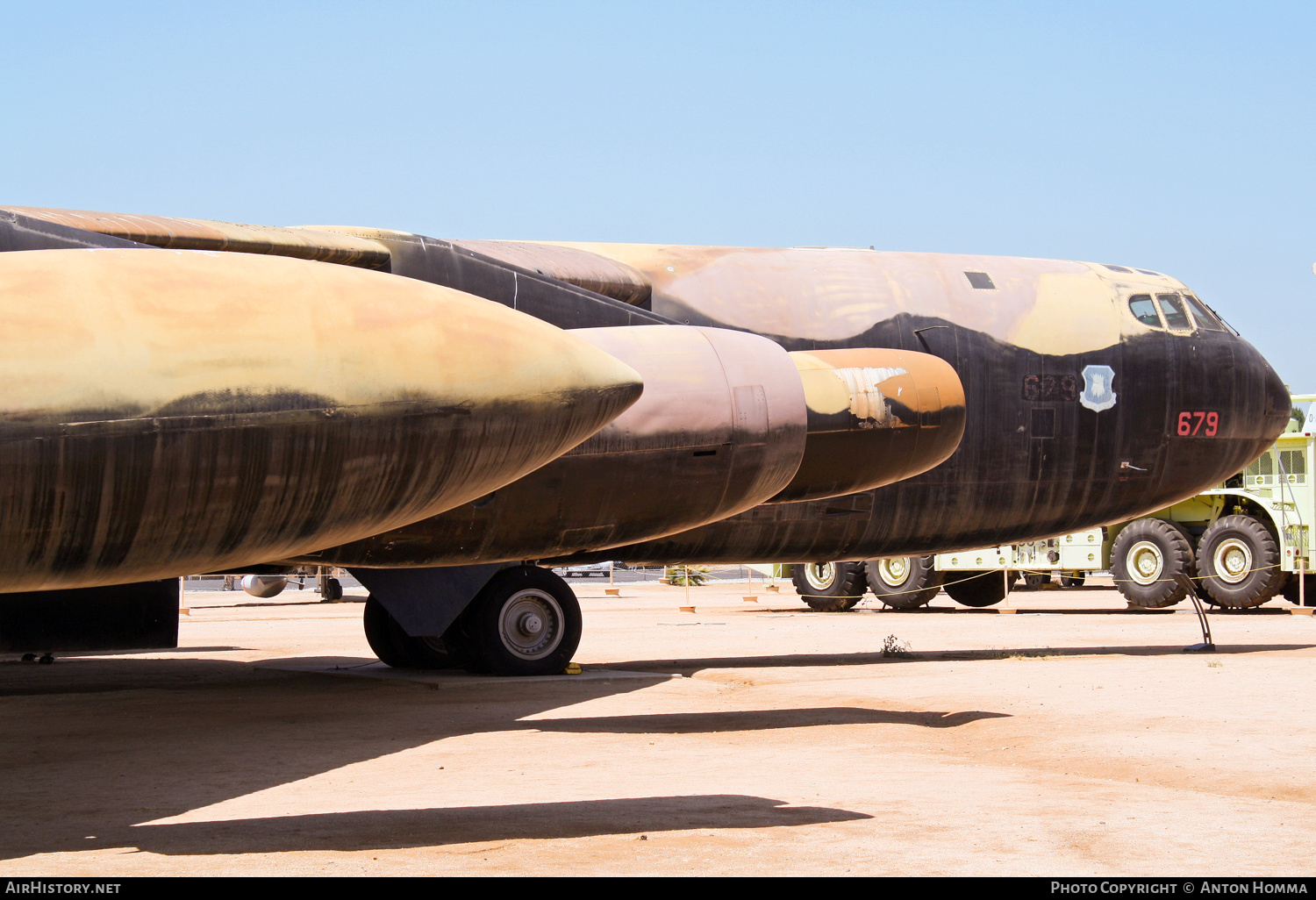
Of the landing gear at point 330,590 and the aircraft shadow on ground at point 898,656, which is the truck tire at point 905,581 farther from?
the landing gear at point 330,590

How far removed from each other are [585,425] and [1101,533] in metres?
24.9

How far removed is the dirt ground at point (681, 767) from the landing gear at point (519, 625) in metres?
0.41

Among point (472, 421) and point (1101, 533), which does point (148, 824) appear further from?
point (1101, 533)

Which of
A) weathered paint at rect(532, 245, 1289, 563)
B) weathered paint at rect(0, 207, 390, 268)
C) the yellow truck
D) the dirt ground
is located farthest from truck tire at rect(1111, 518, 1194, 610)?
weathered paint at rect(0, 207, 390, 268)

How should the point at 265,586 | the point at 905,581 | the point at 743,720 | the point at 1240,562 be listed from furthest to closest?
the point at 265,586 → the point at 905,581 → the point at 1240,562 → the point at 743,720

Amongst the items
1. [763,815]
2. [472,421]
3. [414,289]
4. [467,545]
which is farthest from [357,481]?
[467,545]

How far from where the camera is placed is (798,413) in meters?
9.96

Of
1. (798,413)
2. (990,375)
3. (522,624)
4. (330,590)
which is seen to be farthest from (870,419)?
(330,590)

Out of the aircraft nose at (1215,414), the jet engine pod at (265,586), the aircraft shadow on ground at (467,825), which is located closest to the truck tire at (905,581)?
the aircraft nose at (1215,414)

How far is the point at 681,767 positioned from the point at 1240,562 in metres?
21.6

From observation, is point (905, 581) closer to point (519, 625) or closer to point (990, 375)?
point (990, 375)

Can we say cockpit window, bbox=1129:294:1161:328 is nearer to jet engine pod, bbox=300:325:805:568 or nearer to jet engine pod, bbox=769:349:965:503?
jet engine pod, bbox=769:349:965:503

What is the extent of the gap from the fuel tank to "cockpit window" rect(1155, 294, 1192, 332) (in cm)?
524

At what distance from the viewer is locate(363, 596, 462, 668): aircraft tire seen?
15.3 m
